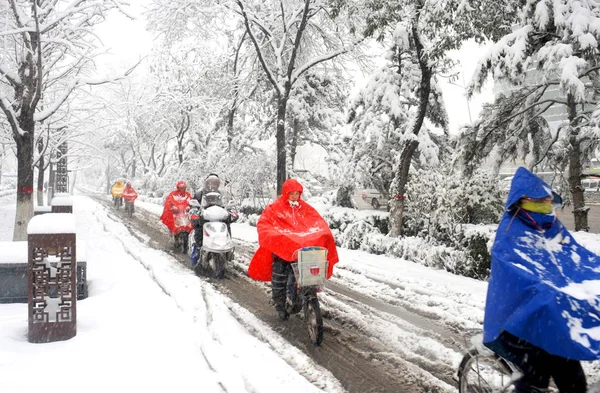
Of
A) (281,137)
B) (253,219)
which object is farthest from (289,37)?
(253,219)

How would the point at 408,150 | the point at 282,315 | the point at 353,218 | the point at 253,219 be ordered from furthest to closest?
the point at 253,219 → the point at 353,218 → the point at 408,150 → the point at 282,315

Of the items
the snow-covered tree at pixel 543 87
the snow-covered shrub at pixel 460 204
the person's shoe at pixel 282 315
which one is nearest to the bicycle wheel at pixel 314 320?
the person's shoe at pixel 282 315

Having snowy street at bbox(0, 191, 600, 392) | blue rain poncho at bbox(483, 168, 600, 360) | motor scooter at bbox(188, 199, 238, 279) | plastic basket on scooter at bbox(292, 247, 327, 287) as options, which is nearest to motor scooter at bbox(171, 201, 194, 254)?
motor scooter at bbox(188, 199, 238, 279)

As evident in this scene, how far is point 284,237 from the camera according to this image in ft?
20.0

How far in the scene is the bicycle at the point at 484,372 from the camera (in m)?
3.26

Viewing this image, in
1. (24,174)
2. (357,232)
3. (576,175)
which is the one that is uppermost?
(576,175)

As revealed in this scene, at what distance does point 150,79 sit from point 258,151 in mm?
20841

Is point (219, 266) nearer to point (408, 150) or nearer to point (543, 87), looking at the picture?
point (408, 150)

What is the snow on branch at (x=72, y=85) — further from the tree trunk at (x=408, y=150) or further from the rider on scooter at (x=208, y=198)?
the tree trunk at (x=408, y=150)

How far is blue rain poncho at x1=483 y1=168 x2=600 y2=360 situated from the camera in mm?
2742

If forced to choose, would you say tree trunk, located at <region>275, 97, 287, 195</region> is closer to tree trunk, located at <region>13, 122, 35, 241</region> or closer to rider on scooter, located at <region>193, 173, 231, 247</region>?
rider on scooter, located at <region>193, 173, 231, 247</region>

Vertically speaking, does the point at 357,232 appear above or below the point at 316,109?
below

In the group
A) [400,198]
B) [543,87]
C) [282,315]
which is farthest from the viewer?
[400,198]

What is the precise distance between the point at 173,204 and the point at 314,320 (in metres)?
8.64
